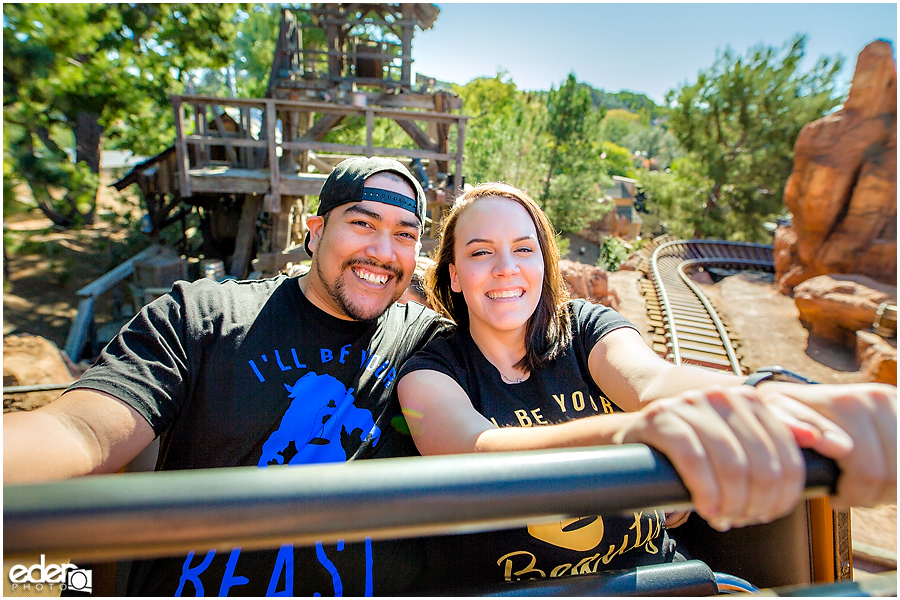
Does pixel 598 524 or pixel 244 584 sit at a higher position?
pixel 598 524

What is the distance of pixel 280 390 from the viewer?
160 centimetres

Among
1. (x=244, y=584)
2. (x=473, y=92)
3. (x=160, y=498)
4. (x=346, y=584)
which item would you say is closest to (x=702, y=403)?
(x=160, y=498)

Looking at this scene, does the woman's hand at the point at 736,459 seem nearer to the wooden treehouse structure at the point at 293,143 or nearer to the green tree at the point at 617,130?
the wooden treehouse structure at the point at 293,143

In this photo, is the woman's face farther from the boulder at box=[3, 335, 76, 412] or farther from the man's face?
the boulder at box=[3, 335, 76, 412]

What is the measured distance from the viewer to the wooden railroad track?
22.3 ft

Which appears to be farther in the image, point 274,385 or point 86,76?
point 86,76

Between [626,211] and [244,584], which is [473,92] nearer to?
[626,211]

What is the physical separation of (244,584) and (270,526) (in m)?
1.00

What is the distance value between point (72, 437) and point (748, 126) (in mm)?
30449

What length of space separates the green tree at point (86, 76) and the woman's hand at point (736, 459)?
748 cm

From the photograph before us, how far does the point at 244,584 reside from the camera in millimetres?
1322

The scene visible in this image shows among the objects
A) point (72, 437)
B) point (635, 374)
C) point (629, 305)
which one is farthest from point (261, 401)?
point (629, 305)

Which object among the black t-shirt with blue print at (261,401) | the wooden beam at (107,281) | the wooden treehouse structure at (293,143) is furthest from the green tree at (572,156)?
the black t-shirt with blue print at (261,401)

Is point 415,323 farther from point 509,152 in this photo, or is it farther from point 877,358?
point 509,152
